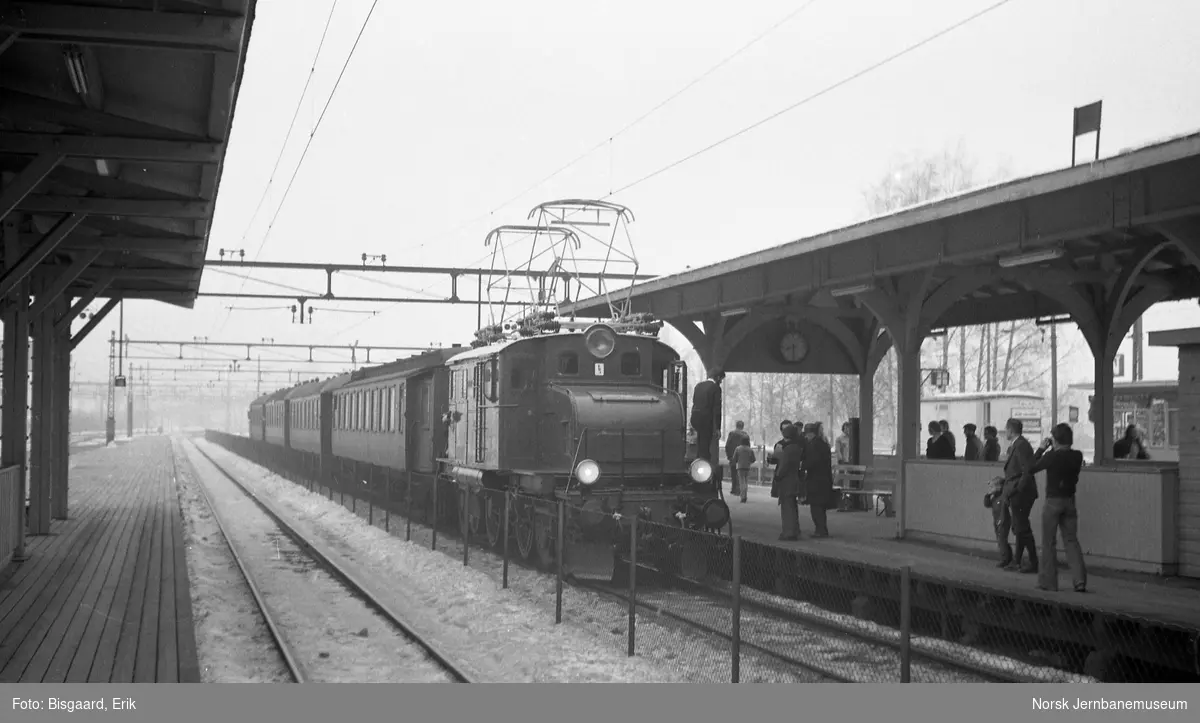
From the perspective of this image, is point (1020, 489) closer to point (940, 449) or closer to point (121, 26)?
point (940, 449)

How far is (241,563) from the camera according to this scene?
15539mm

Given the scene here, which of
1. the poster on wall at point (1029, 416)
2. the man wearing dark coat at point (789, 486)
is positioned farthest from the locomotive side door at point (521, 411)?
the poster on wall at point (1029, 416)

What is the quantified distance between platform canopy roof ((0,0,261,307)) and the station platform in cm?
710

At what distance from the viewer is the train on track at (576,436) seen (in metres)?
13.6

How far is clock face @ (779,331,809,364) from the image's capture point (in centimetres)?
2155

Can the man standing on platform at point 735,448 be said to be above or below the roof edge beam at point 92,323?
below

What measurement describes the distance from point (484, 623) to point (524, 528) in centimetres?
372

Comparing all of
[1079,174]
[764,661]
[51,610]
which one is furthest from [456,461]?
[1079,174]

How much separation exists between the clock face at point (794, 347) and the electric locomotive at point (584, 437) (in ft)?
21.7

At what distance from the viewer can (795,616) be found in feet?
34.4

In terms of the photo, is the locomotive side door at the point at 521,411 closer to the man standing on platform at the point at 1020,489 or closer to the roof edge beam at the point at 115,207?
the roof edge beam at the point at 115,207

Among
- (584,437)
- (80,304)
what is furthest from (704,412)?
(80,304)

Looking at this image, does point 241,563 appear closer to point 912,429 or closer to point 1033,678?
point 912,429

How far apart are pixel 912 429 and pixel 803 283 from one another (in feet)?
9.40
